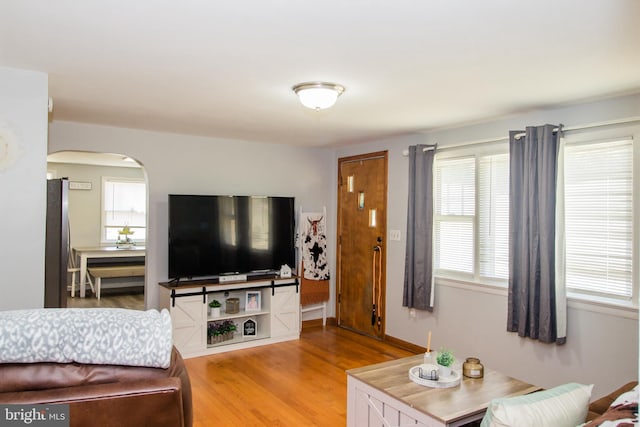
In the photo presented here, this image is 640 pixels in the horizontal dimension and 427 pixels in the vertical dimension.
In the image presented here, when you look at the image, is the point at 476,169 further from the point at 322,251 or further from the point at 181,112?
the point at 181,112

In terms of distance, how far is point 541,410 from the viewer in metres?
1.66

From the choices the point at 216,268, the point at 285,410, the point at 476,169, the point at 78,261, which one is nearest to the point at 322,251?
the point at 216,268

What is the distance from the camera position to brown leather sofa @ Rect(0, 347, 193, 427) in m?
1.33

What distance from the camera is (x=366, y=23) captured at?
6.88ft

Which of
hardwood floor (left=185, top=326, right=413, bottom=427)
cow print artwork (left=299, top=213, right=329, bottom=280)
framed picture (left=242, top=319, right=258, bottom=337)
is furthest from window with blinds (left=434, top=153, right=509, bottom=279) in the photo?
framed picture (left=242, top=319, right=258, bottom=337)

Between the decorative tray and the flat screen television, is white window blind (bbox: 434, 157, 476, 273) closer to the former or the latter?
the flat screen television

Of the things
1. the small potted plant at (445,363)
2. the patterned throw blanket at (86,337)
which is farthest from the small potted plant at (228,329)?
the patterned throw blanket at (86,337)

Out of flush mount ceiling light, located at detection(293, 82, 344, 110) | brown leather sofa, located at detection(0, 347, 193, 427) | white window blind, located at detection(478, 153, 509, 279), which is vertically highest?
flush mount ceiling light, located at detection(293, 82, 344, 110)

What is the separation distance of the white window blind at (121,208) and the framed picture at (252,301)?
498cm

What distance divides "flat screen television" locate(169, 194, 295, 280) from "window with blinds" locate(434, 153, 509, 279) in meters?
1.79

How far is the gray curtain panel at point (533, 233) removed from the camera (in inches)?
141

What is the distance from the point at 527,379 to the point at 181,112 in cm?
360

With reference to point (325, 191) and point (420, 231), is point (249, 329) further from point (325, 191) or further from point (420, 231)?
point (420, 231)

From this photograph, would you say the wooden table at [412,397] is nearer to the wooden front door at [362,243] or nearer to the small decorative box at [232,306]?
the wooden front door at [362,243]
